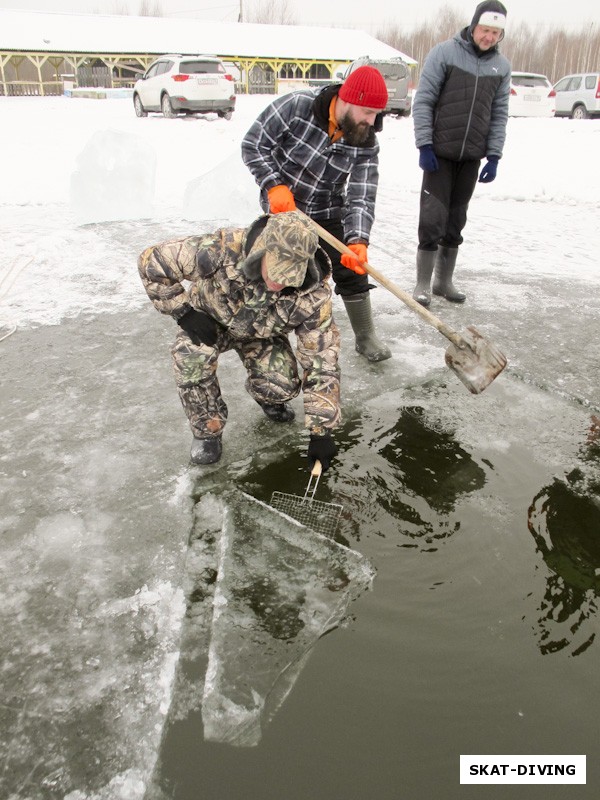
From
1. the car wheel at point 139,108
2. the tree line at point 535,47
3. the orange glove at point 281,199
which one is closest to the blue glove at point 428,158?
the orange glove at point 281,199

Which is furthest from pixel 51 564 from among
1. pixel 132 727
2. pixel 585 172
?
pixel 585 172

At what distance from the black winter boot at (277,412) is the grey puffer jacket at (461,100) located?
7.26 feet

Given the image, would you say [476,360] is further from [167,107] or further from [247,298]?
[167,107]

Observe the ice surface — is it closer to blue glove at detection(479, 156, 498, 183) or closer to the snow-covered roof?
blue glove at detection(479, 156, 498, 183)

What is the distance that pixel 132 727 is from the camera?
162 centimetres

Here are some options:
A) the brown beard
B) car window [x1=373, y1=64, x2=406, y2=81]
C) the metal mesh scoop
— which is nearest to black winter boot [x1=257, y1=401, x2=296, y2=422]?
the metal mesh scoop

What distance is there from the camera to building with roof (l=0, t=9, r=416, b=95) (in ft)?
88.9

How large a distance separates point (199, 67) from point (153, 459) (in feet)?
51.4

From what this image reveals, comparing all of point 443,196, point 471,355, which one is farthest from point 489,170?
point 471,355

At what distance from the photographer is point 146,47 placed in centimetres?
2766

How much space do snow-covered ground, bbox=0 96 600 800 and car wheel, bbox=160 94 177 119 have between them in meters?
10.6

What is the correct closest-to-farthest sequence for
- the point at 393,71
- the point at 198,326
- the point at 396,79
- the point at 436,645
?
the point at 436,645 < the point at 198,326 < the point at 393,71 < the point at 396,79

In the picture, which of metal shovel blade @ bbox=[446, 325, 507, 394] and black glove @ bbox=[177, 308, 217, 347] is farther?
metal shovel blade @ bbox=[446, 325, 507, 394]

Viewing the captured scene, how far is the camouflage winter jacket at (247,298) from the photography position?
241 cm
